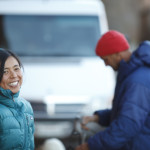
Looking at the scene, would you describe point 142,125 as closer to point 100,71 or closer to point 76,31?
point 100,71

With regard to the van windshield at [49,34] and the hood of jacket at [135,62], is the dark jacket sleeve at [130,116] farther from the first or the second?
the van windshield at [49,34]

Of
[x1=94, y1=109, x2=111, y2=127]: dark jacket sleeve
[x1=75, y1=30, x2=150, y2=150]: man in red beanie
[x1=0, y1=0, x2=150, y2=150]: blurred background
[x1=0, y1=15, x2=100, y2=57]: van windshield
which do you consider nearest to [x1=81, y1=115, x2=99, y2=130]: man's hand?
[x1=94, y1=109, x2=111, y2=127]: dark jacket sleeve

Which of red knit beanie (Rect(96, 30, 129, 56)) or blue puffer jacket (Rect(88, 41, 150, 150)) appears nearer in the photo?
blue puffer jacket (Rect(88, 41, 150, 150))

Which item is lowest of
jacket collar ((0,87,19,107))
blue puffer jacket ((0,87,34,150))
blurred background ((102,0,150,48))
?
blurred background ((102,0,150,48))

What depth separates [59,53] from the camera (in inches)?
251

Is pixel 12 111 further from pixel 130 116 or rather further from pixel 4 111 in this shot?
pixel 130 116

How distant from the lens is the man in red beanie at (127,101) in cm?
311

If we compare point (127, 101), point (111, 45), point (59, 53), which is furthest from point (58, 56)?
point (127, 101)

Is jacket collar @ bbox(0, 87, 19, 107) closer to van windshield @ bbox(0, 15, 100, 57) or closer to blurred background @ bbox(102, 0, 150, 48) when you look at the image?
van windshield @ bbox(0, 15, 100, 57)

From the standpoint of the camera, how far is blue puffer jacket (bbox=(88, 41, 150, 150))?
3.11 metres

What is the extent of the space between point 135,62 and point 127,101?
37 cm

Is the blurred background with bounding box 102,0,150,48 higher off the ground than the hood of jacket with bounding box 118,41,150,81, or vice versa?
the hood of jacket with bounding box 118,41,150,81

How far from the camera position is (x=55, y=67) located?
6090 mm

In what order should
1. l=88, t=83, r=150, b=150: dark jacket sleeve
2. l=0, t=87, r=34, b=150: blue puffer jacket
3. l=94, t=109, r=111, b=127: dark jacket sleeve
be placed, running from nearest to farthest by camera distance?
l=0, t=87, r=34, b=150: blue puffer jacket
l=88, t=83, r=150, b=150: dark jacket sleeve
l=94, t=109, r=111, b=127: dark jacket sleeve
